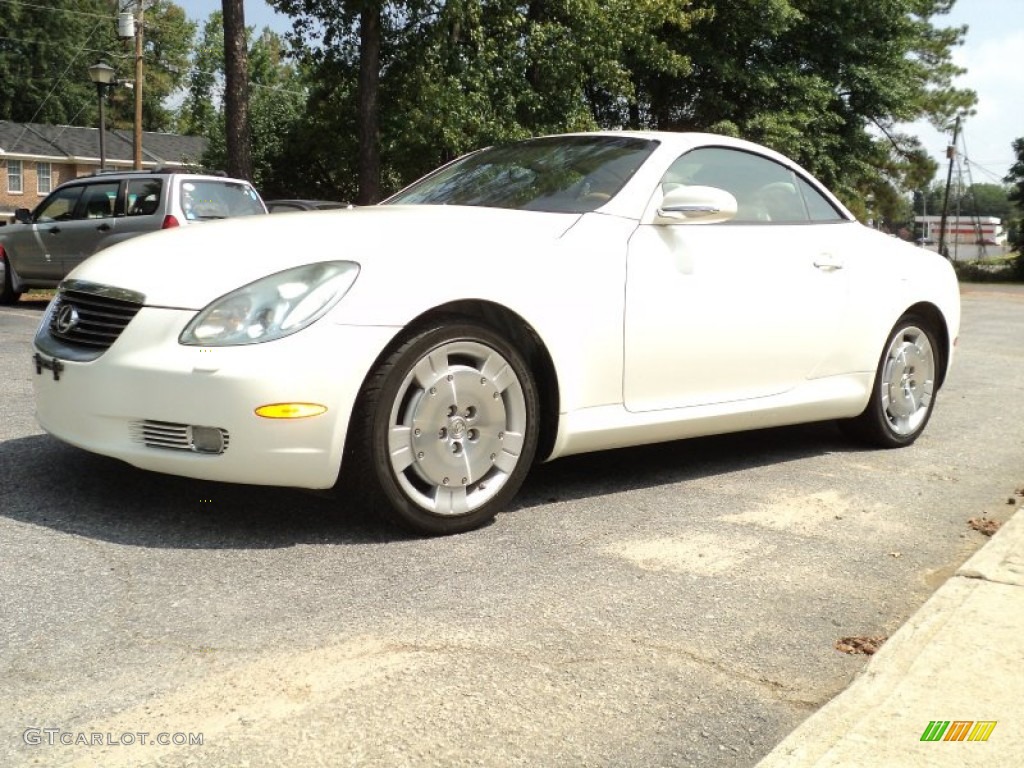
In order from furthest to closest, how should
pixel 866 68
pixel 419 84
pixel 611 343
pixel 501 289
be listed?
pixel 866 68
pixel 419 84
pixel 611 343
pixel 501 289

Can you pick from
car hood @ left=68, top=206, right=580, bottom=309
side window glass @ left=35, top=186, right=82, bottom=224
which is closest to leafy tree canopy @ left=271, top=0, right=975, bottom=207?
side window glass @ left=35, top=186, right=82, bottom=224

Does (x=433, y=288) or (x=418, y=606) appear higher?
(x=433, y=288)

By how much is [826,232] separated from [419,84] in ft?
60.7

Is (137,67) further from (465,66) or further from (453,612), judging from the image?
(453,612)

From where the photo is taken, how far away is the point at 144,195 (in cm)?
1364

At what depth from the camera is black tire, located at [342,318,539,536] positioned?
151 inches

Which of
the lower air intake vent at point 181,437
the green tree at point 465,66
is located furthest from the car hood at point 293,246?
the green tree at point 465,66

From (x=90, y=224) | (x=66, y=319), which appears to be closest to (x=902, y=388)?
(x=66, y=319)

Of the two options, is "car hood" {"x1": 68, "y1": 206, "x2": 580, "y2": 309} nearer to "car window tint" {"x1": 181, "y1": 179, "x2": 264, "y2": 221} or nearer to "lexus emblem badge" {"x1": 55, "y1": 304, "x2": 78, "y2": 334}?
"lexus emblem badge" {"x1": 55, "y1": 304, "x2": 78, "y2": 334}

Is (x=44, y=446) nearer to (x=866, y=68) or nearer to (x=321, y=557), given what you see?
(x=321, y=557)

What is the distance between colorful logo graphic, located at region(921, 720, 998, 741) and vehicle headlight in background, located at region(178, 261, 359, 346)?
2130 millimetres

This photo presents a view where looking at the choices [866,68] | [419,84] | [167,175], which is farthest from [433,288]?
[866,68]

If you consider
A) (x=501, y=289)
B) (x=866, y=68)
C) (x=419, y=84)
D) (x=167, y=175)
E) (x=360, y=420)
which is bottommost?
(x=360, y=420)

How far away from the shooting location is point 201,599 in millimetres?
3270
